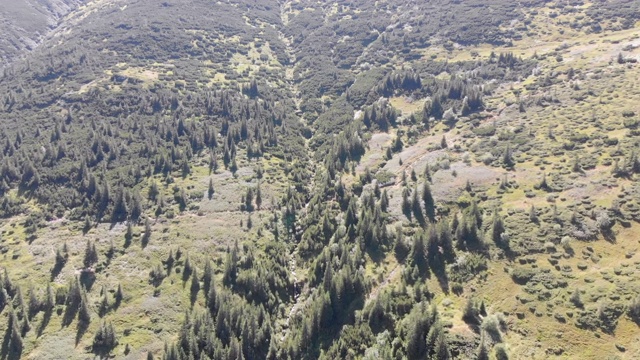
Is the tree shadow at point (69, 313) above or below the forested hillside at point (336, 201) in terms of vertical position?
below

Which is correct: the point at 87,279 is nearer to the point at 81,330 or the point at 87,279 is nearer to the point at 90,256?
the point at 90,256

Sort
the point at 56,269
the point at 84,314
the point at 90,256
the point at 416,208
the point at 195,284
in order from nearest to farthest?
the point at 84,314
the point at 195,284
the point at 56,269
the point at 90,256
the point at 416,208

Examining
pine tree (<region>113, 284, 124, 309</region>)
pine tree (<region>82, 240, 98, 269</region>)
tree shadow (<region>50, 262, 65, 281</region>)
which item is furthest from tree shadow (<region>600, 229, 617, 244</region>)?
tree shadow (<region>50, 262, 65, 281</region>)

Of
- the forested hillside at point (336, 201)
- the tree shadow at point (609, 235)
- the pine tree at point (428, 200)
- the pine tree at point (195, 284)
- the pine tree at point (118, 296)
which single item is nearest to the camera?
the forested hillside at point (336, 201)

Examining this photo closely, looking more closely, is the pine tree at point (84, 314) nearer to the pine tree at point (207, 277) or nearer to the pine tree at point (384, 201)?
the pine tree at point (207, 277)

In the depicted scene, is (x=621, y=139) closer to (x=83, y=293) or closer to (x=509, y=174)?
(x=509, y=174)

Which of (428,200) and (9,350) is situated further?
(428,200)

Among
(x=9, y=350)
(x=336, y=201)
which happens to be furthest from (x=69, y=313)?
(x=336, y=201)

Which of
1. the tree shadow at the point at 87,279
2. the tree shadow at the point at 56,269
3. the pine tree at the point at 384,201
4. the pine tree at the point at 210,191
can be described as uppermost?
the pine tree at the point at 384,201

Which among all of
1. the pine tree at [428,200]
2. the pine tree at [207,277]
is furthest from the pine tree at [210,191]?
the pine tree at [428,200]

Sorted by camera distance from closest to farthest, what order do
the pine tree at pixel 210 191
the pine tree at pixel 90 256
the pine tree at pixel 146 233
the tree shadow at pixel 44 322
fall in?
1. the tree shadow at pixel 44 322
2. the pine tree at pixel 90 256
3. the pine tree at pixel 146 233
4. the pine tree at pixel 210 191
